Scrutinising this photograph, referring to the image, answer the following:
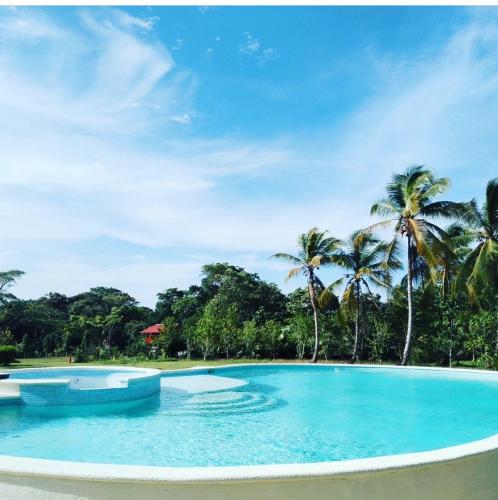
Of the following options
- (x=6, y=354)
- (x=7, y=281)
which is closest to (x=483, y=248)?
(x=6, y=354)

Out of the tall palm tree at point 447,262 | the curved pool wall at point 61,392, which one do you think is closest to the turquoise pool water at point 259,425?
the curved pool wall at point 61,392

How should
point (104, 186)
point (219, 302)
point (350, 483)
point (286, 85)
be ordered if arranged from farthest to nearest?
1. point (219, 302)
2. point (104, 186)
3. point (286, 85)
4. point (350, 483)

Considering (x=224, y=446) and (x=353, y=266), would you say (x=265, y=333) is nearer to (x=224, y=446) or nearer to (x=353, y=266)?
(x=353, y=266)

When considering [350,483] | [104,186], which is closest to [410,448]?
[350,483]

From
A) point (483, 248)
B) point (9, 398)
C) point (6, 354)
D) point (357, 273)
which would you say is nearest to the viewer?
point (9, 398)

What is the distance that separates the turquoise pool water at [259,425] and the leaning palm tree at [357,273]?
8.04 meters

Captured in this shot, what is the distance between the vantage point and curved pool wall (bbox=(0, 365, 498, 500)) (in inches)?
119

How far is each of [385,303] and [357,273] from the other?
3562mm

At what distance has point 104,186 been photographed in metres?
14.8

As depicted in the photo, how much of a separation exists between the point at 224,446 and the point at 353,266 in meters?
15.9

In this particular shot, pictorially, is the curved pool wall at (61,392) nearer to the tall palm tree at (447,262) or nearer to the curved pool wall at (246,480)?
the curved pool wall at (246,480)

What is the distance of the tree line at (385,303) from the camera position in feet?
57.8

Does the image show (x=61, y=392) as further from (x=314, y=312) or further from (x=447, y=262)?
(x=447, y=262)

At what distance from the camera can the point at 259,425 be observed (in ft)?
25.8
